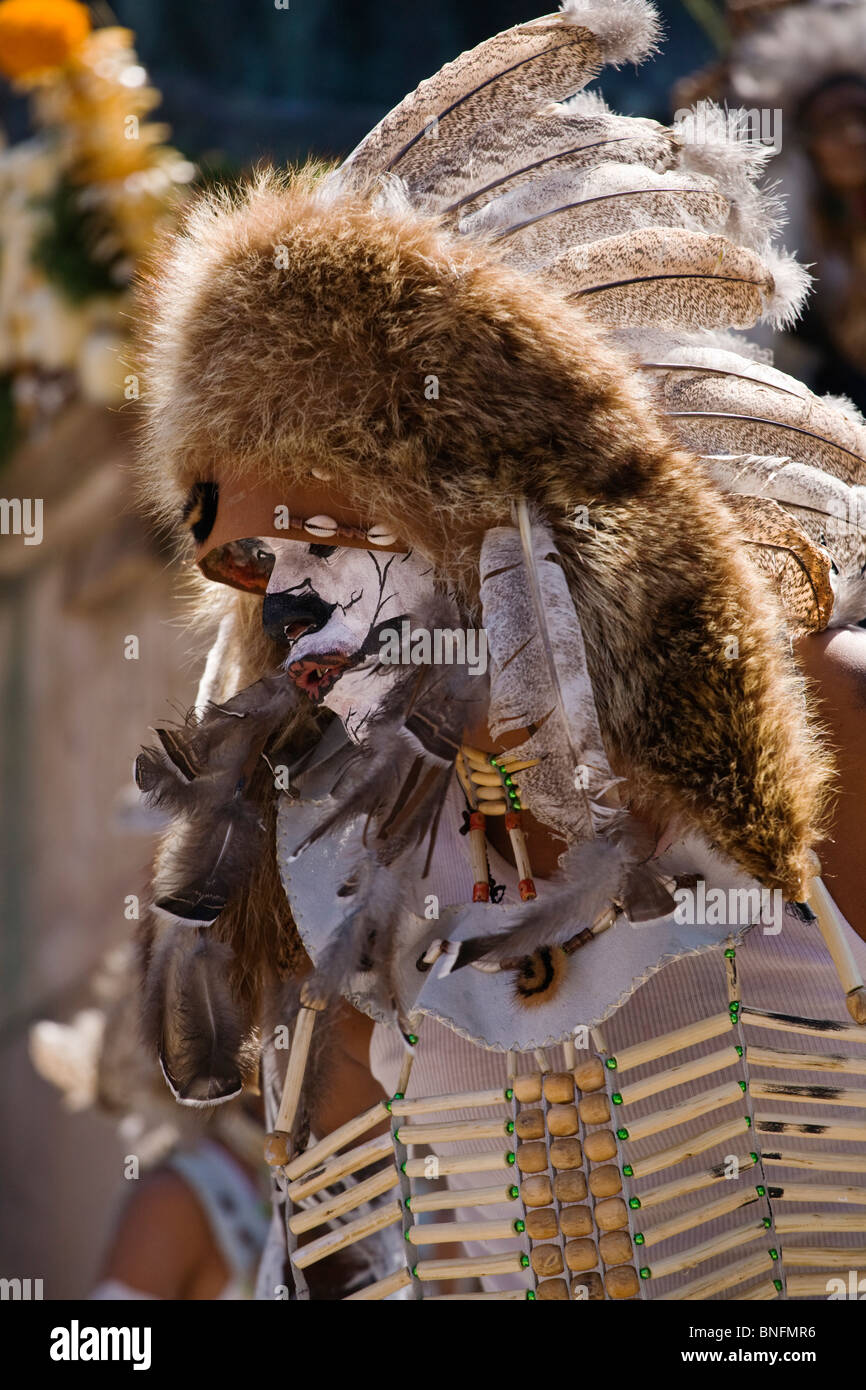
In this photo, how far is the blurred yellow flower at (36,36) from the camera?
295 centimetres

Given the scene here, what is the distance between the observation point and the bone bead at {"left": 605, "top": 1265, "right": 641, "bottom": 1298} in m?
1.31

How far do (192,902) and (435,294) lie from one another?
2.47ft

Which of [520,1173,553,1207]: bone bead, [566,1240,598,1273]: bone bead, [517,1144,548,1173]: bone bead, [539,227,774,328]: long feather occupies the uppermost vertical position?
[539,227,774,328]: long feather

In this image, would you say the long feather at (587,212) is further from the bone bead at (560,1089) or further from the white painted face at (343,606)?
the bone bead at (560,1089)

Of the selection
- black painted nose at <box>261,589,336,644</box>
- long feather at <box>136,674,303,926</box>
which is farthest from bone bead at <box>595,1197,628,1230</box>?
black painted nose at <box>261,589,336,644</box>

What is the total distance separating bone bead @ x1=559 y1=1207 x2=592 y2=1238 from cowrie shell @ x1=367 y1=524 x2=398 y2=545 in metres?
0.75

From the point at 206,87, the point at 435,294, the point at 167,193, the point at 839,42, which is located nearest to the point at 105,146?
the point at 167,193

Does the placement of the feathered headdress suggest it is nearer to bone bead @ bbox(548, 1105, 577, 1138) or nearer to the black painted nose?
the black painted nose

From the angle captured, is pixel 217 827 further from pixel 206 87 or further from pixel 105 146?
pixel 206 87

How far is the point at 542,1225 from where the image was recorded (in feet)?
4.40

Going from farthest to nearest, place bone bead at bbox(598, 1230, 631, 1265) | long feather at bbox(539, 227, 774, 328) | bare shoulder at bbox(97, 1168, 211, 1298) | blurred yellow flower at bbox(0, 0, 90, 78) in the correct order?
blurred yellow flower at bbox(0, 0, 90, 78), bare shoulder at bbox(97, 1168, 211, 1298), long feather at bbox(539, 227, 774, 328), bone bead at bbox(598, 1230, 631, 1265)

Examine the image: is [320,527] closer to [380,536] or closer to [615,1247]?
[380,536]

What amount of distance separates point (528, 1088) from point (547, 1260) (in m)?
0.18
